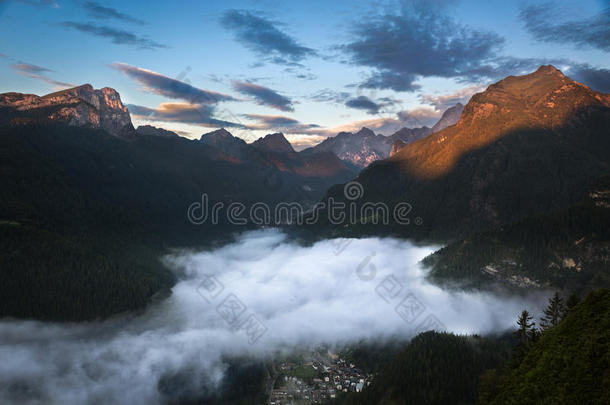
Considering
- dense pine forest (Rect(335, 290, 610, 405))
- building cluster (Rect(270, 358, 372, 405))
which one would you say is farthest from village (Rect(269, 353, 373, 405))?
dense pine forest (Rect(335, 290, 610, 405))

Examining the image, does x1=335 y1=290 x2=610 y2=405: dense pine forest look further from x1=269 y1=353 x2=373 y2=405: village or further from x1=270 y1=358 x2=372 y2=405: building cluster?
x1=269 y1=353 x2=373 y2=405: village

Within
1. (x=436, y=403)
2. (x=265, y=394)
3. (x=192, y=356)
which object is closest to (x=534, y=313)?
(x=436, y=403)

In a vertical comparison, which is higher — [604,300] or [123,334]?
[604,300]

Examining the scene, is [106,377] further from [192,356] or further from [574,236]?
[574,236]

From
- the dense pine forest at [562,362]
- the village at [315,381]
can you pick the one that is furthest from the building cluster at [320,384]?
the dense pine forest at [562,362]

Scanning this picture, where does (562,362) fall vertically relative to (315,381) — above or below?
above

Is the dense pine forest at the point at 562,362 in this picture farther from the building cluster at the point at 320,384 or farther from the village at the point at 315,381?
the village at the point at 315,381

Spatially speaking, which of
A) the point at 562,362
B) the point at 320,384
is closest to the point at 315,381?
the point at 320,384

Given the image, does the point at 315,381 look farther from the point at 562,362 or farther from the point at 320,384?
the point at 562,362

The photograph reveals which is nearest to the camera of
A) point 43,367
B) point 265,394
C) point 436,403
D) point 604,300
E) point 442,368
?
point 604,300
